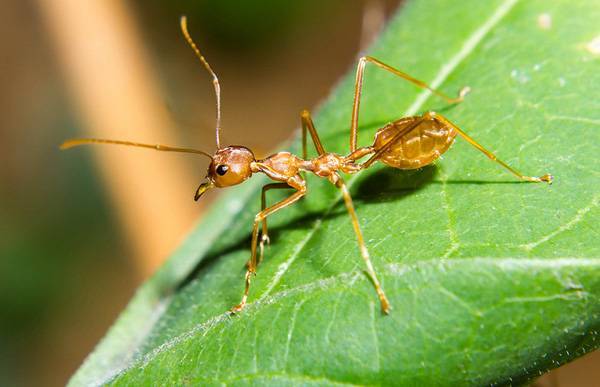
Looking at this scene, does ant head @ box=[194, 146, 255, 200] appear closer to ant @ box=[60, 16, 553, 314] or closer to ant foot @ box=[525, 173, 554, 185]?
ant @ box=[60, 16, 553, 314]

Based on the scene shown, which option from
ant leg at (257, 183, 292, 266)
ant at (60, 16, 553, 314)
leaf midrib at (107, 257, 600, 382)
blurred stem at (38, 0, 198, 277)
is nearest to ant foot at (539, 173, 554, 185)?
ant at (60, 16, 553, 314)

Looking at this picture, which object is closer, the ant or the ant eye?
the ant

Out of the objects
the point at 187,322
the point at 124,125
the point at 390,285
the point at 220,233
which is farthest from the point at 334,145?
the point at 124,125

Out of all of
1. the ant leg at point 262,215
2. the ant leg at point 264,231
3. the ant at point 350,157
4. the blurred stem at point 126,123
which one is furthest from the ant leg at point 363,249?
the blurred stem at point 126,123

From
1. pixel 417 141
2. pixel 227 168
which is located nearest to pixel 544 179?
pixel 417 141

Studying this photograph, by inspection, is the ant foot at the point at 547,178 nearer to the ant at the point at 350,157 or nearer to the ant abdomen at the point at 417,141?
the ant at the point at 350,157

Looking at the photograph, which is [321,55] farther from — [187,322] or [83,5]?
[187,322]
